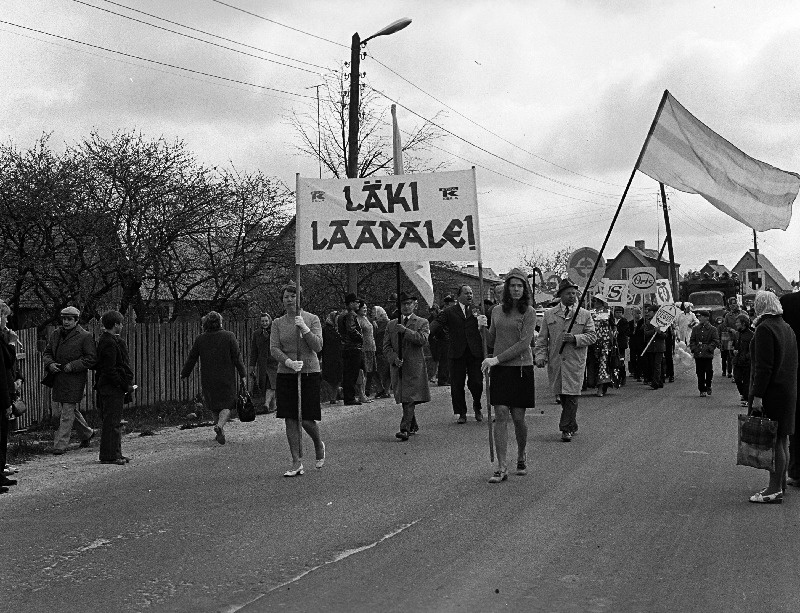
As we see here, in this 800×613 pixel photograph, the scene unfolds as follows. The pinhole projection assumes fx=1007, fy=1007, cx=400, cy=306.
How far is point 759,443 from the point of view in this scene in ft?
26.6

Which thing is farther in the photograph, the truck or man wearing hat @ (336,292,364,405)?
the truck

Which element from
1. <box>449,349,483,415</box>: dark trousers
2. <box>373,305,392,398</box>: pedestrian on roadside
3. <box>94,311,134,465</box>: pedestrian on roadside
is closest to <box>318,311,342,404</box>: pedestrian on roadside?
<box>373,305,392,398</box>: pedestrian on roadside

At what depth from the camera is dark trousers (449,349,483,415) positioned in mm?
14961

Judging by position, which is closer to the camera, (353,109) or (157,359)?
(157,359)

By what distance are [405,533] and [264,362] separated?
1125cm

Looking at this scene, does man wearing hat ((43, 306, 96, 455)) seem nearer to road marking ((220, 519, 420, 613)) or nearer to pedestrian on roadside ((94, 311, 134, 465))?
pedestrian on roadside ((94, 311, 134, 465))

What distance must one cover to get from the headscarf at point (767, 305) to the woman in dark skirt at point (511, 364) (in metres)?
2.02

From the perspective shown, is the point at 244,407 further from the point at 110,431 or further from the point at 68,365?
the point at 68,365

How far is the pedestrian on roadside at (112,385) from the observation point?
11352 mm

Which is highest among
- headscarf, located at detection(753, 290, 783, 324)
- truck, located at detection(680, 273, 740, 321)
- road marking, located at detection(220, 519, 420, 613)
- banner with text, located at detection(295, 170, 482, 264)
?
truck, located at detection(680, 273, 740, 321)

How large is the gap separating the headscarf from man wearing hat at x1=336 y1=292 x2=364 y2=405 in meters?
10.3

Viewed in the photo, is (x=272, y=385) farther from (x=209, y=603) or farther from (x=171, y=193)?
(x=209, y=603)

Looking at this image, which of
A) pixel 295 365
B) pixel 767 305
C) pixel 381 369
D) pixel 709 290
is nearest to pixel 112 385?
pixel 295 365

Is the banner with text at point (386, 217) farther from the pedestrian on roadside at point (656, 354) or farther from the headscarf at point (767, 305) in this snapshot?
the pedestrian on roadside at point (656, 354)
